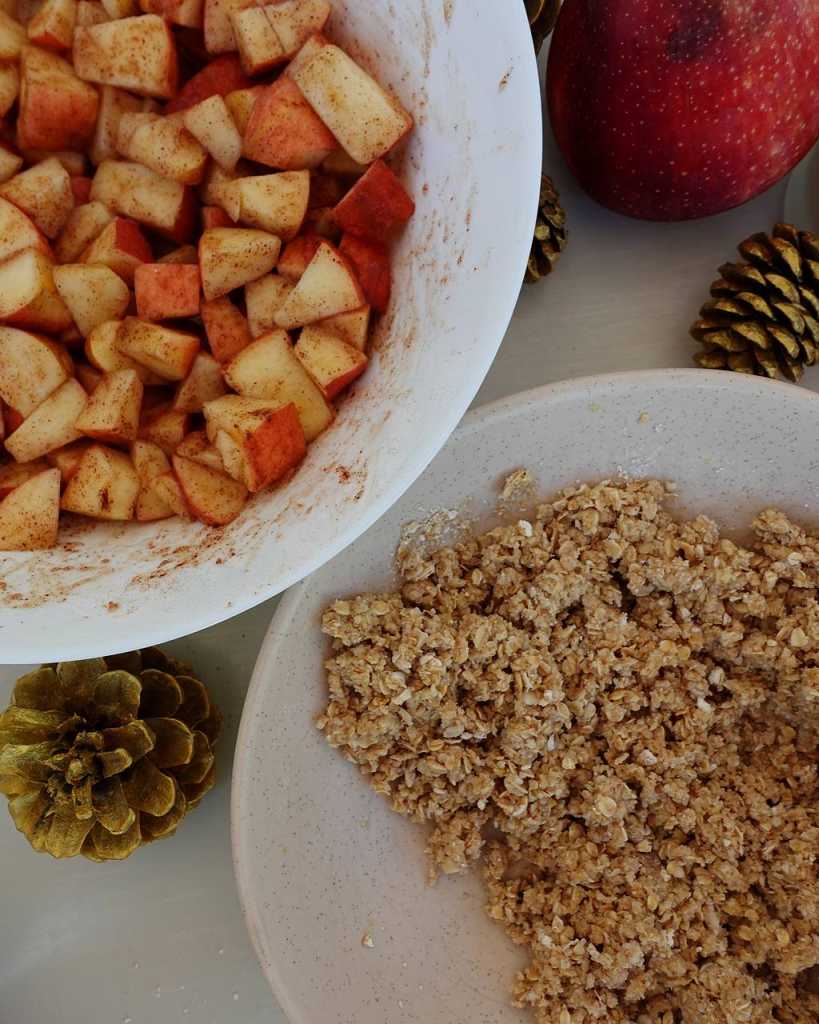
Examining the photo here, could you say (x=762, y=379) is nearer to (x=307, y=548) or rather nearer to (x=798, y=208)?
(x=798, y=208)

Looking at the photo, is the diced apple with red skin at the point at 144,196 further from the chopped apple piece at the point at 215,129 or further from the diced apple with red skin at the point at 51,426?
the diced apple with red skin at the point at 51,426

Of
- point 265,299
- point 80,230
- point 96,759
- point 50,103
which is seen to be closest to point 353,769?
point 96,759

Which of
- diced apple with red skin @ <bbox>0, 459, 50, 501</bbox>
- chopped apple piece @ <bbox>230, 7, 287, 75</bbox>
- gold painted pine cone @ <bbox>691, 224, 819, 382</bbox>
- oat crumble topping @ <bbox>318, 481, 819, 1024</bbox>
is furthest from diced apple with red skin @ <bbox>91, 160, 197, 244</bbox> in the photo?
gold painted pine cone @ <bbox>691, 224, 819, 382</bbox>

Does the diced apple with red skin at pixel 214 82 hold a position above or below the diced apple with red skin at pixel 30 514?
above

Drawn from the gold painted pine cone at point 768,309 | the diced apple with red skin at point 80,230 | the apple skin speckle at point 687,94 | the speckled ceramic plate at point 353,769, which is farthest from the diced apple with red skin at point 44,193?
the gold painted pine cone at point 768,309

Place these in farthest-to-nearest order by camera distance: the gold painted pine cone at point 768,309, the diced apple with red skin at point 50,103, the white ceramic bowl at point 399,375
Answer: the gold painted pine cone at point 768,309 < the diced apple with red skin at point 50,103 < the white ceramic bowl at point 399,375

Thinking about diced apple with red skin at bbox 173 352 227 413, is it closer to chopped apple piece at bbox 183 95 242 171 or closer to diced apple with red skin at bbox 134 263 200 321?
diced apple with red skin at bbox 134 263 200 321
